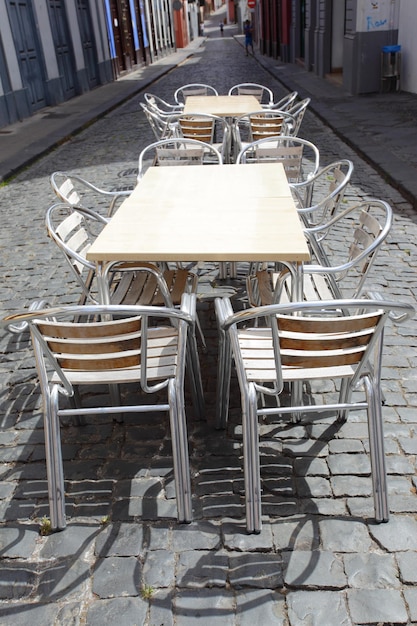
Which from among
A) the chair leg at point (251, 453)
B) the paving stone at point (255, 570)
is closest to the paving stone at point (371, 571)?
the paving stone at point (255, 570)

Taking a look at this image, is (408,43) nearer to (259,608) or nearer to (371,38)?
(371,38)

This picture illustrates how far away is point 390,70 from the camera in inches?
564

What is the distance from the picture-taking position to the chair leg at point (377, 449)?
2484 millimetres

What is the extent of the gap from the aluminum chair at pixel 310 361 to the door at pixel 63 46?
55.9ft

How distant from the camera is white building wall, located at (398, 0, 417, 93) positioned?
44.5ft

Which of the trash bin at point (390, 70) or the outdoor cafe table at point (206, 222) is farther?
the trash bin at point (390, 70)

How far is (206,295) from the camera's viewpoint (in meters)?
4.52

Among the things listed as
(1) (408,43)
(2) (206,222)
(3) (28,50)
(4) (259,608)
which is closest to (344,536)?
(4) (259,608)

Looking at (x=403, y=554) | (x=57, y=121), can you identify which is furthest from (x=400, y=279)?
(x=57, y=121)

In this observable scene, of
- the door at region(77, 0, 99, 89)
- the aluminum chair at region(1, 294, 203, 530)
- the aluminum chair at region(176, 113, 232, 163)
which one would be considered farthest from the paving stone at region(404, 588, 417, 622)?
the door at region(77, 0, 99, 89)

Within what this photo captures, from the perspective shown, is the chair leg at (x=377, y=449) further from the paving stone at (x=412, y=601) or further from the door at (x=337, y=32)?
the door at (x=337, y=32)

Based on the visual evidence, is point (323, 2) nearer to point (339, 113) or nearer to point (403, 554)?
point (339, 113)

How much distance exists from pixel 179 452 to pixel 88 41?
2119 centimetres

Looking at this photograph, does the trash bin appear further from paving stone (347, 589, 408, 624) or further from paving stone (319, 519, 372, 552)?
paving stone (347, 589, 408, 624)
